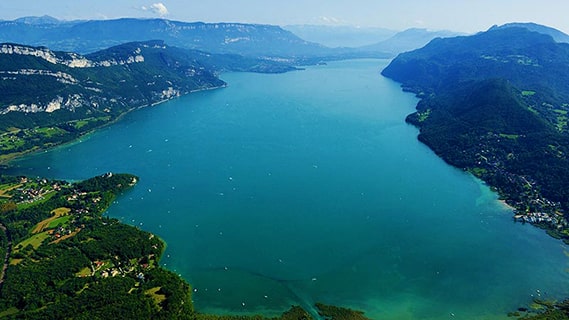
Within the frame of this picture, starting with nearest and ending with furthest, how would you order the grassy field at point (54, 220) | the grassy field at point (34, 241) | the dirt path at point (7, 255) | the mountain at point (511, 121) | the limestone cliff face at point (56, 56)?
the dirt path at point (7, 255), the grassy field at point (34, 241), the grassy field at point (54, 220), the mountain at point (511, 121), the limestone cliff face at point (56, 56)

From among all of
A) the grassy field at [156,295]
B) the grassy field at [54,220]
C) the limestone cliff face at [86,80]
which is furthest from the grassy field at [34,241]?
the limestone cliff face at [86,80]

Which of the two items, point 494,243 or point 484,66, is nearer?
point 494,243

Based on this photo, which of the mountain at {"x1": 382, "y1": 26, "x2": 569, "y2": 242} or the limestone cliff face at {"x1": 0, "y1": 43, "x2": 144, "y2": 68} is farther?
the limestone cliff face at {"x1": 0, "y1": 43, "x2": 144, "y2": 68}

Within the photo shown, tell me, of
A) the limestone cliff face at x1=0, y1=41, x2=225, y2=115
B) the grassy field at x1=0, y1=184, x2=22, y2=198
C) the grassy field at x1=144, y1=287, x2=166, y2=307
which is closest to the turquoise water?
the grassy field at x1=144, y1=287, x2=166, y2=307

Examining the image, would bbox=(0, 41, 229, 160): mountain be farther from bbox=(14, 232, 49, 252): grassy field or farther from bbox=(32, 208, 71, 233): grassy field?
bbox=(14, 232, 49, 252): grassy field

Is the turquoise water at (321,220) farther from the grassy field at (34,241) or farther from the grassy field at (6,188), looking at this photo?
the grassy field at (34,241)

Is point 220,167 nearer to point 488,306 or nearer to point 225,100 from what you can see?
point 488,306

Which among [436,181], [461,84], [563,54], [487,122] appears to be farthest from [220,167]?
[563,54]
